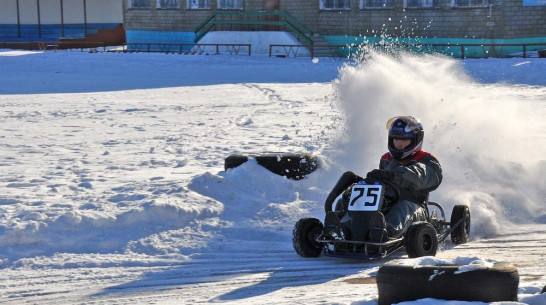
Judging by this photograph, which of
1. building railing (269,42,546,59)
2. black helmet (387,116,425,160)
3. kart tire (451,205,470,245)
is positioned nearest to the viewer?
black helmet (387,116,425,160)

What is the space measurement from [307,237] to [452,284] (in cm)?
274

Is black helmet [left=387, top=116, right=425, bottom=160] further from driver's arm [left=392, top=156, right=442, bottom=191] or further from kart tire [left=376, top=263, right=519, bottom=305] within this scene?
kart tire [left=376, top=263, right=519, bottom=305]

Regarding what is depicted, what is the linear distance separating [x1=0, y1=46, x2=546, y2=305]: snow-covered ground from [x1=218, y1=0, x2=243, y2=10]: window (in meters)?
21.8

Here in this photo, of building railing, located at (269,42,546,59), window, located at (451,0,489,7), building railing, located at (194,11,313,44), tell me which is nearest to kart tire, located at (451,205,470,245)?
building railing, located at (269,42,546,59)

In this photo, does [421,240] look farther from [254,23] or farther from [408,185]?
[254,23]

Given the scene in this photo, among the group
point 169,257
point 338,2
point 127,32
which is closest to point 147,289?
point 169,257

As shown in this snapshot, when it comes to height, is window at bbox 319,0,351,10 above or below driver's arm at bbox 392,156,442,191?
above

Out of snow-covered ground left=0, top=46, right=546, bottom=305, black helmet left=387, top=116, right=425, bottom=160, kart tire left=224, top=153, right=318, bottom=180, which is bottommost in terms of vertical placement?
snow-covered ground left=0, top=46, right=546, bottom=305

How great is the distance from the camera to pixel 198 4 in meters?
44.9

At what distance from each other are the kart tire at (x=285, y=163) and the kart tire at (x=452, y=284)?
5477 mm

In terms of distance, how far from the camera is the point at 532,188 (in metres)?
11.2

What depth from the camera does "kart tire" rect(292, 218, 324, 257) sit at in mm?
8453

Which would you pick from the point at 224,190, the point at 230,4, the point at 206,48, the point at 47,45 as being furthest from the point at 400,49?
the point at 224,190

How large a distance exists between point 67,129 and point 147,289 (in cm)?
1109
